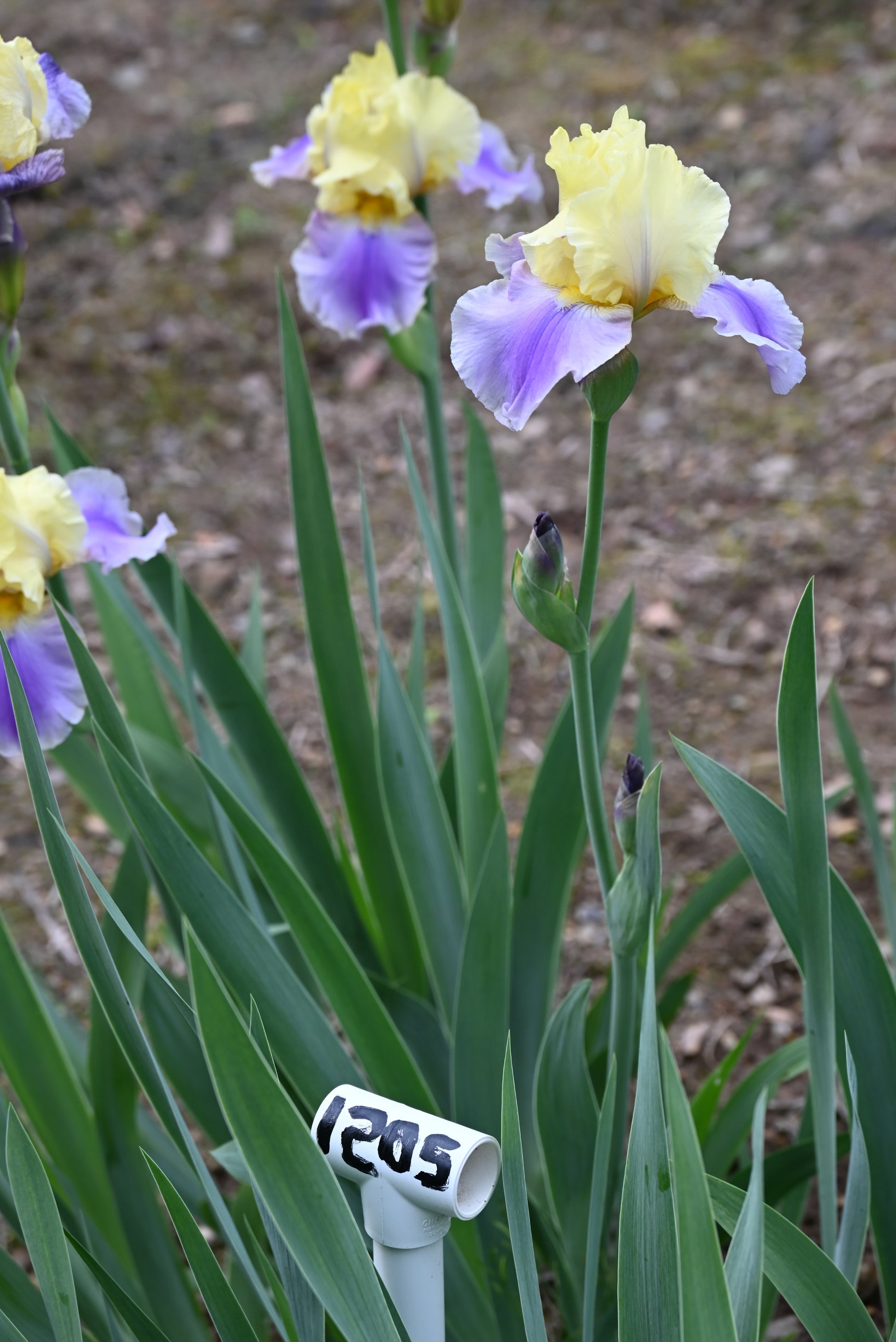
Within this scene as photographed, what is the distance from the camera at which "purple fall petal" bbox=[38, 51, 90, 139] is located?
0.95m

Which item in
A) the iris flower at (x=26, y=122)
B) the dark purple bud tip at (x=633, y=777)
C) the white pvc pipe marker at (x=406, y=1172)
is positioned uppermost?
the iris flower at (x=26, y=122)

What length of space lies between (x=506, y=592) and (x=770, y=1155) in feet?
4.93

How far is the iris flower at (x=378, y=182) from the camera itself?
1.15 m

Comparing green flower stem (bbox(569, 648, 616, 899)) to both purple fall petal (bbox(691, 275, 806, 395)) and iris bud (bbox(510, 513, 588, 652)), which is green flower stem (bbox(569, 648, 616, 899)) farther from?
purple fall petal (bbox(691, 275, 806, 395))

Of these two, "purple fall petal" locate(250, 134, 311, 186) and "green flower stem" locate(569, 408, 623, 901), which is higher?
"purple fall petal" locate(250, 134, 311, 186)

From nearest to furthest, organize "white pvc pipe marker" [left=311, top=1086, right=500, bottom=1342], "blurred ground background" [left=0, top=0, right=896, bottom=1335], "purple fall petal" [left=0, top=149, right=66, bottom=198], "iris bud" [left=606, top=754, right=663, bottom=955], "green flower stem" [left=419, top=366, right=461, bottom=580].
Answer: "white pvc pipe marker" [left=311, top=1086, right=500, bottom=1342] → "iris bud" [left=606, top=754, right=663, bottom=955] → "purple fall petal" [left=0, top=149, right=66, bottom=198] → "green flower stem" [left=419, top=366, right=461, bottom=580] → "blurred ground background" [left=0, top=0, right=896, bottom=1335]

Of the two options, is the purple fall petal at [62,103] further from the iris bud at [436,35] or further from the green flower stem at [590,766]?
the green flower stem at [590,766]

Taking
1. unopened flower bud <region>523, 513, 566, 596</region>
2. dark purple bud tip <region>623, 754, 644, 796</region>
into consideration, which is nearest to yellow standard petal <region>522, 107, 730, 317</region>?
unopened flower bud <region>523, 513, 566, 596</region>

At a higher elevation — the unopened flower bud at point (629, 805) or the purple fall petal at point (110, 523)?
the purple fall petal at point (110, 523)

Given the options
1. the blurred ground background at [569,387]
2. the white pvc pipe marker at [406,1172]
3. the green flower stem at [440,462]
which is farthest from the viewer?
the blurred ground background at [569,387]

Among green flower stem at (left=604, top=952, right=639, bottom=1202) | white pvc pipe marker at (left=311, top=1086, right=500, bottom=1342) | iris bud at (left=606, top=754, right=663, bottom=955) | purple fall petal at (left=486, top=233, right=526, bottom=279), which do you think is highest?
purple fall petal at (left=486, top=233, right=526, bottom=279)

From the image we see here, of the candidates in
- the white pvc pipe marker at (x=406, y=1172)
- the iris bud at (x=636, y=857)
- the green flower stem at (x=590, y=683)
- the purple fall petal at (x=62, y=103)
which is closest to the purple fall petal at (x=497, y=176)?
the purple fall petal at (x=62, y=103)

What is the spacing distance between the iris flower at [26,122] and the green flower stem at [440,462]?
0.40 meters

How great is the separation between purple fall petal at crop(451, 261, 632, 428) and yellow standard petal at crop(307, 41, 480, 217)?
51 centimetres
